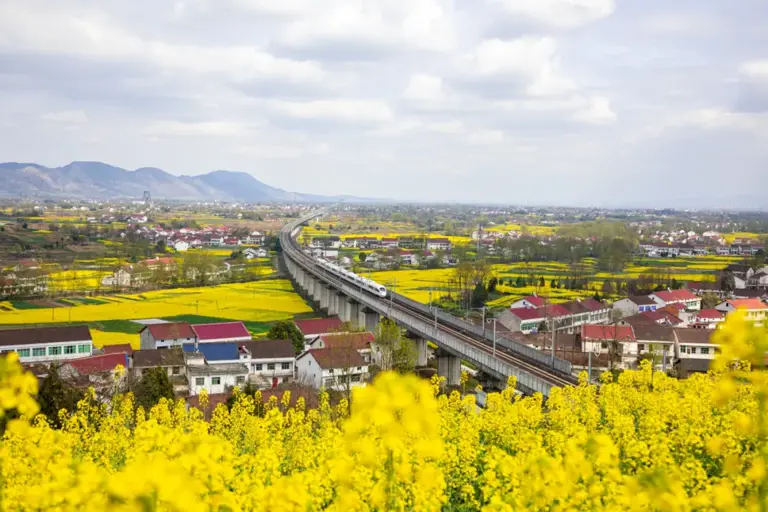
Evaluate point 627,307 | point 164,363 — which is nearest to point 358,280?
point 627,307

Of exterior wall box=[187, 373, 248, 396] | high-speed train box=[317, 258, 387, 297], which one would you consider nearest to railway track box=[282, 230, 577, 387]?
high-speed train box=[317, 258, 387, 297]

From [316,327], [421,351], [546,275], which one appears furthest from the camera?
[546,275]

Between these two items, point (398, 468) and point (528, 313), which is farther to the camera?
point (528, 313)

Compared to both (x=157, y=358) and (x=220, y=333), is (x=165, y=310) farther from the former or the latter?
(x=157, y=358)

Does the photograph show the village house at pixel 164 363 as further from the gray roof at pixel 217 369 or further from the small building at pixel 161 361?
the gray roof at pixel 217 369

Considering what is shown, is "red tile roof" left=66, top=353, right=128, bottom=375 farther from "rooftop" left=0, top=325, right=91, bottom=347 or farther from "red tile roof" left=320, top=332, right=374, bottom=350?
"red tile roof" left=320, top=332, right=374, bottom=350

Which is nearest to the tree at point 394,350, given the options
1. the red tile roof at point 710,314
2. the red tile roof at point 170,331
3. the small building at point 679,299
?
the red tile roof at point 170,331

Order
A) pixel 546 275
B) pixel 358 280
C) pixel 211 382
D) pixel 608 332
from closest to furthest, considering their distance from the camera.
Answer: pixel 211 382, pixel 608 332, pixel 358 280, pixel 546 275
